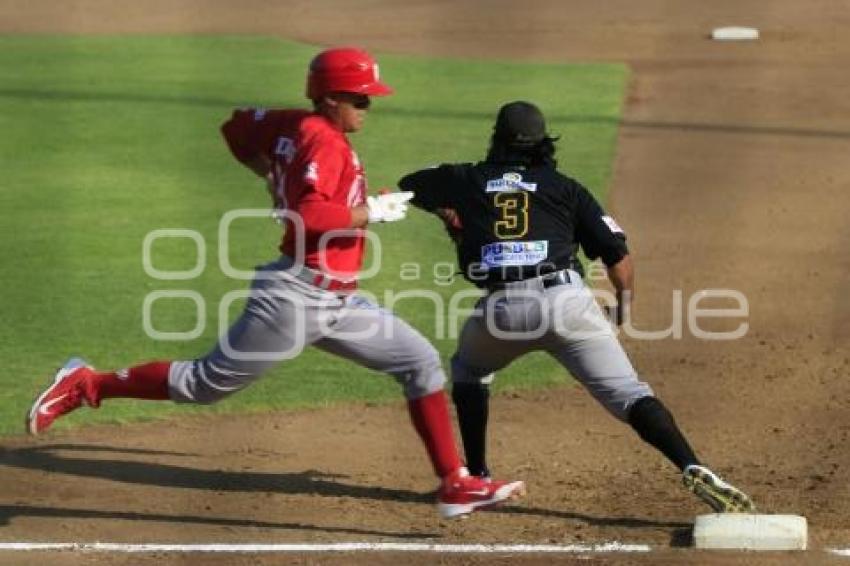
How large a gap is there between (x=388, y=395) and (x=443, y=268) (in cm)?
230

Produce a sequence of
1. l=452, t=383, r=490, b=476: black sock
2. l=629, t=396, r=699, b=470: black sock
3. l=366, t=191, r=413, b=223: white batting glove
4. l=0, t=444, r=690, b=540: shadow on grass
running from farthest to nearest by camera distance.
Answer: l=452, t=383, r=490, b=476: black sock → l=0, t=444, r=690, b=540: shadow on grass → l=629, t=396, r=699, b=470: black sock → l=366, t=191, r=413, b=223: white batting glove

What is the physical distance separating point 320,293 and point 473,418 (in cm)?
85

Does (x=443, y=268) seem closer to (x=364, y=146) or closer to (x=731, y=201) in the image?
(x=731, y=201)

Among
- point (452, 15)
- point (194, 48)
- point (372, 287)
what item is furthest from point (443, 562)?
point (452, 15)

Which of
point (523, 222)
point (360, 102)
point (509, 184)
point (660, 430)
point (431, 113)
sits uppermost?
point (431, 113)

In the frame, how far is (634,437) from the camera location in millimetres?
7324

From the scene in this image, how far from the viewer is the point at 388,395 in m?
8.03

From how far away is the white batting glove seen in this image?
5684 mm

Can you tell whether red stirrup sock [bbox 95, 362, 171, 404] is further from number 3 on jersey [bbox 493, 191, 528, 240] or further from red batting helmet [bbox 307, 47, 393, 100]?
number 3 on jersey [bbox 493, 191, 528, 240]

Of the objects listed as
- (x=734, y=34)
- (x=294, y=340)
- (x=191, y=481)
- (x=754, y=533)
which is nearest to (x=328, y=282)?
(x=294, y=340)

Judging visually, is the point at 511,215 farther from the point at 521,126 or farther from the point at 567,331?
the point at 567,331

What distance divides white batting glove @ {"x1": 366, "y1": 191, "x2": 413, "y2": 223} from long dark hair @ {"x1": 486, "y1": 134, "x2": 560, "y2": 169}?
1.38 feet

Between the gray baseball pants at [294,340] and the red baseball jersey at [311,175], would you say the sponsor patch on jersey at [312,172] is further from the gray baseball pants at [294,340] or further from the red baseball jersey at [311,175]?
the gray baseball pants at [294,340]

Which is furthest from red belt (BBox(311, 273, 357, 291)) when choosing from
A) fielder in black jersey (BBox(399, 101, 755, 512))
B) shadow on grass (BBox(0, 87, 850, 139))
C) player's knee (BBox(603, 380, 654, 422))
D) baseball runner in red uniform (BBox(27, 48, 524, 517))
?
shadow on grass (BBox(0, 87, 850, 139))
